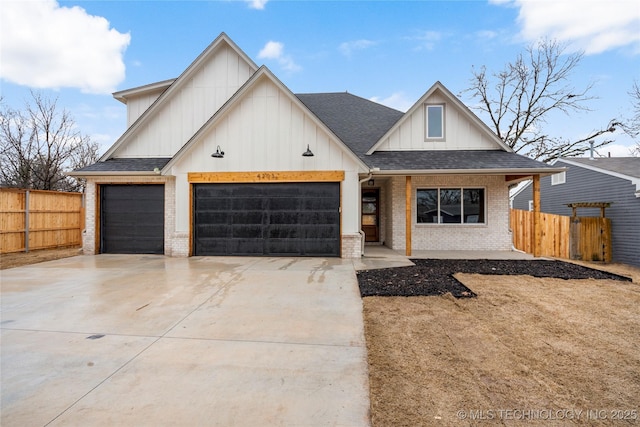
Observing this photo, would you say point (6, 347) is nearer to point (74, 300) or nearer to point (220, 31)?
point (74, 300)

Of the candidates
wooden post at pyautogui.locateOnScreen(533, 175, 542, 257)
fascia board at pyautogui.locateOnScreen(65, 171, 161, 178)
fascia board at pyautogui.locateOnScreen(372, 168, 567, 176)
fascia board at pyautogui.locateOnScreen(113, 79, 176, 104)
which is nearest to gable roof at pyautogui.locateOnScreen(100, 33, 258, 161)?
fascia board at pyautogui.locateOnScreen(65, 171, 161, 178)

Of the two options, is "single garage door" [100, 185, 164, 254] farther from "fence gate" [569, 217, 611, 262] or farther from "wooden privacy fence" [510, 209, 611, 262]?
"fence gate" [569, 217, 611, 262]

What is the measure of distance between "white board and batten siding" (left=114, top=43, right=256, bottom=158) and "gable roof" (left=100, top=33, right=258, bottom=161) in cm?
5

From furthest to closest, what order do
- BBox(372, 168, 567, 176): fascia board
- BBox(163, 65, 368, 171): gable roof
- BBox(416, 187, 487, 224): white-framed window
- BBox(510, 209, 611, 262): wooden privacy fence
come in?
1. BBox(510, 209, 611, 262): wooden privacy fence
2. BBox(416, 187, 487, 224): white-framed window
3. BBox(163, 65, 368, 171): gable roof
4. BBox(372, 168, 567, 176): fascia board

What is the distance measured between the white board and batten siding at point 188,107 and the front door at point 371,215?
23.2 ft

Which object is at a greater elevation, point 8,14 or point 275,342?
point 8,14

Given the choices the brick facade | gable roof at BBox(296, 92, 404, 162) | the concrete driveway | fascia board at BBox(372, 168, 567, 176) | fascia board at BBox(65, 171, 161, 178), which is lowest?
the concrete driveway

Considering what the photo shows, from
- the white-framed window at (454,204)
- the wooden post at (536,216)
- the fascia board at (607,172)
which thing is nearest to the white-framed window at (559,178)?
the fascia board at (607,172)

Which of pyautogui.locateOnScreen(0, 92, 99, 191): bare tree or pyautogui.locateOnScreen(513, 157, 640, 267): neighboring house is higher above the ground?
pyautogui.locateOnScreen(0, 92, 99, 191): bare tree

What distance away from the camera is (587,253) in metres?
12.2

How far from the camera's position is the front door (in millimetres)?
13648

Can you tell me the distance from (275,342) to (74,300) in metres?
4.18

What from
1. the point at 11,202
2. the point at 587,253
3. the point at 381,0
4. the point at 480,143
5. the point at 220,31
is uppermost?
the point at 381,0

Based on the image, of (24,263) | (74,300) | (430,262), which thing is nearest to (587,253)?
(430,262)
